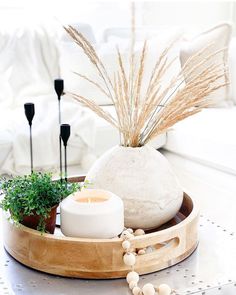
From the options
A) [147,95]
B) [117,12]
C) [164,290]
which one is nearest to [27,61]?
[117,12]

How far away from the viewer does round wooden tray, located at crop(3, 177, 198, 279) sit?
1.10 meters

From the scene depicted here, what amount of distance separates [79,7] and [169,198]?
306cm

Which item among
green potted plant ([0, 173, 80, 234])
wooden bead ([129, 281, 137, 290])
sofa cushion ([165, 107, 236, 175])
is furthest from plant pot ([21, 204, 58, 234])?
sofa cushion ([165, 107, 236, 175])

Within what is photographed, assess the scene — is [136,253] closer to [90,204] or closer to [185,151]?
[90,204]

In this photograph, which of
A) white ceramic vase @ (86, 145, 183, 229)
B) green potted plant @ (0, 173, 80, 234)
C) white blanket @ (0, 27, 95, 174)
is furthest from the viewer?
white blanket @ (0, 27, 95, 174)

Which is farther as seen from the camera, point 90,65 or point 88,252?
point 90,65

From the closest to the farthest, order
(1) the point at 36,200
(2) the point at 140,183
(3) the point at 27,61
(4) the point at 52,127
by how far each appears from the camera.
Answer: (1) the point at 36,200 < (2) the point at 140,183 < (4) the point at 52,127 < (3) the point at 27,61

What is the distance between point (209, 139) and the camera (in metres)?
2.78

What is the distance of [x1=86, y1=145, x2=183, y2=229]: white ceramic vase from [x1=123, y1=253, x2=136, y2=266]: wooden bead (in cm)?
18

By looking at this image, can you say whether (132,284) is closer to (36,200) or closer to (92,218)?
(92,218)

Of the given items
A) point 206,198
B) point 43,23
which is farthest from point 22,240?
point 43,23

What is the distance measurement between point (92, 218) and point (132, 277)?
15 centimetres

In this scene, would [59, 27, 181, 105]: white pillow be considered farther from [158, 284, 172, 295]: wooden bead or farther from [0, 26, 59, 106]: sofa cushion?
[158, 284, 172, 295]: wooden bead

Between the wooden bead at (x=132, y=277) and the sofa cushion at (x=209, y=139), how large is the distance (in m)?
1.65
